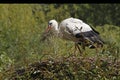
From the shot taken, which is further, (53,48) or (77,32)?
(77,32)

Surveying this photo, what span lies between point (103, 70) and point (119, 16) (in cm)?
1983

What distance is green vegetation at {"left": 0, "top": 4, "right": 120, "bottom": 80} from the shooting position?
7.71 meters

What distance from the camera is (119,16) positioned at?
2731 cm

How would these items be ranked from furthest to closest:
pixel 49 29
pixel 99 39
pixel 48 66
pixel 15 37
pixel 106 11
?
pixel 106 11 → pixel 15 37 → pixel 49 29 → pixel 99 39 → pixel 48 66

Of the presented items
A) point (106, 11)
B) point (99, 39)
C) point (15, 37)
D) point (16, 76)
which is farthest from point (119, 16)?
point (16, 76)

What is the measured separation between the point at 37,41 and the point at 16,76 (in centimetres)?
583

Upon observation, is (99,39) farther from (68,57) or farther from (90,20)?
(90,20)

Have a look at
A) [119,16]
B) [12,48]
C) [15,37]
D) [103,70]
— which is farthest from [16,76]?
[119,16]

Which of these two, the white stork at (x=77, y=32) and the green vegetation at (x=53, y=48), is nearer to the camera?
the green vegetation at (x=53, y=48)

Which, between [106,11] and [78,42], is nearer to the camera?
[78,42]

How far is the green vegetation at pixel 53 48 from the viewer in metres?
7.71

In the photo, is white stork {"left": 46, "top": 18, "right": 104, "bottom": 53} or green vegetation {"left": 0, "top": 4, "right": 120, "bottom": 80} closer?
green vegetation {"left": 0, "top": 4, "right": 120, "bottom": 80}

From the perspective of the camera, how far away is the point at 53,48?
915 centimetres

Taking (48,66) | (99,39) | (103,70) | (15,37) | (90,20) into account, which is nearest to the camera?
(103,70)
